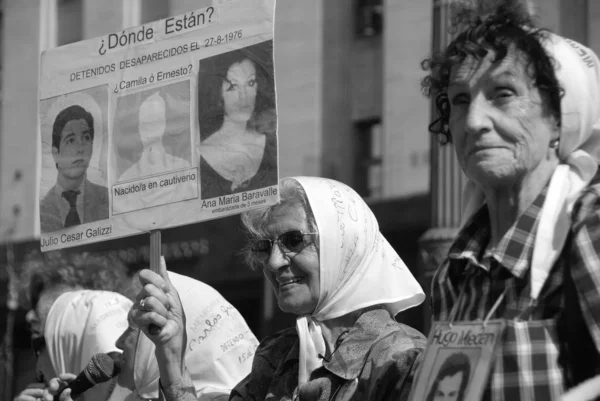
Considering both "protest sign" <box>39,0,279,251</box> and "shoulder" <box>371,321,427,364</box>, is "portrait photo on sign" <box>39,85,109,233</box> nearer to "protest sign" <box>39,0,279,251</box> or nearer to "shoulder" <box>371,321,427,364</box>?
"protest sign" <box>39,0,279,251</box>

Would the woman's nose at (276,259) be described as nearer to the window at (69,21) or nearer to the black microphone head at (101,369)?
the black microphone head at (101,369)

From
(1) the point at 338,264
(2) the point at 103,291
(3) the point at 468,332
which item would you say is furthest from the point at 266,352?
(2) the point at 103,291

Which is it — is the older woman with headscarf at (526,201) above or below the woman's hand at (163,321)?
above

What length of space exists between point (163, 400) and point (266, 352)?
43cm

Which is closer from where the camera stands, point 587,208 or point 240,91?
point 587,208

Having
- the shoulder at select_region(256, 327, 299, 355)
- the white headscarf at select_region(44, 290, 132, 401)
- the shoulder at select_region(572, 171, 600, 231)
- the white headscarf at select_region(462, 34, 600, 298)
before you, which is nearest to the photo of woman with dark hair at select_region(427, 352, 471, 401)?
the white headscarf at select_region(462, 34, 600, 298)

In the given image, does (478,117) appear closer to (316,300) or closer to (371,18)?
(316,300)

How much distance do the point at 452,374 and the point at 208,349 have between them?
214cm

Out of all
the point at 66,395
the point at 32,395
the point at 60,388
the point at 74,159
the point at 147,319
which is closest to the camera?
the point at 147,319

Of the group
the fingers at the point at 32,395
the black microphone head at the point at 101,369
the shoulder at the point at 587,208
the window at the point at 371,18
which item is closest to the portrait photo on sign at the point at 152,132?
the black microphone head at the point at 101,369

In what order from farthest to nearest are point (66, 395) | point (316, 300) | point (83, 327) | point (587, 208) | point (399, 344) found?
point (83, 327) → point (66, 395) → point (316, 300) → point (399, 344) → point (587, 208)

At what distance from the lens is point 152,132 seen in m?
4.70

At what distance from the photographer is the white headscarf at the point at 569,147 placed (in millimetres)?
3357

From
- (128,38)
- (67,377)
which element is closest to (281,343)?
(128,38)
